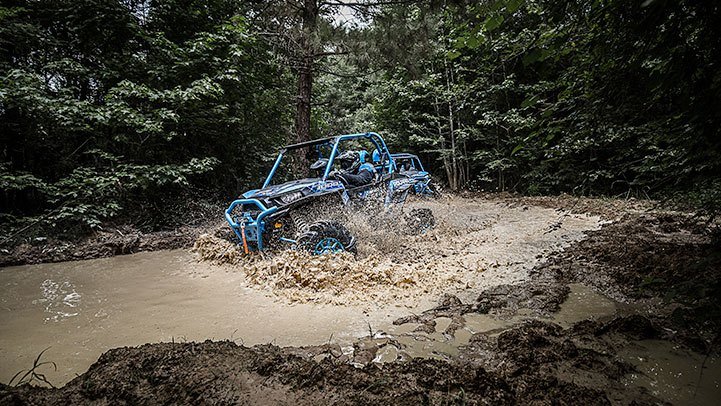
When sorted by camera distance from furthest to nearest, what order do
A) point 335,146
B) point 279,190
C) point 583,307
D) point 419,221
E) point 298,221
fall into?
1. point 419,221
2. point 335,146
3. point 279,190
4. point 298,221
5. point 583,307

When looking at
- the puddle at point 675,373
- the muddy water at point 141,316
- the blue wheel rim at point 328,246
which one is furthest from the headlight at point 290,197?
the puddle at point 675,373

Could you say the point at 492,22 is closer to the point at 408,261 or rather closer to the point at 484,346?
the point at 484,346

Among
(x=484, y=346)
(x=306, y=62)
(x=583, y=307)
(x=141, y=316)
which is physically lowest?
(x=583, y=307)

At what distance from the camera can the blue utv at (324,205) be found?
14.3 feet

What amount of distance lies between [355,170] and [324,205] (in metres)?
1.45

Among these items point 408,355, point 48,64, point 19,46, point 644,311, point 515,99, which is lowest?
point 644,311

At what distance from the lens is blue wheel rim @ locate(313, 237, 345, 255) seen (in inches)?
167

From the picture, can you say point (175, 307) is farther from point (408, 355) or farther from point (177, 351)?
point (408, 355)

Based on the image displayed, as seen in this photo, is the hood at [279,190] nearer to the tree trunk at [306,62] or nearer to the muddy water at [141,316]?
the muddy water at [141,316]

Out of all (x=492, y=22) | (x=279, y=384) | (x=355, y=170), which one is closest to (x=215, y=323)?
(x=279, y=384)

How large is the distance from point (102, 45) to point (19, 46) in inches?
57.6

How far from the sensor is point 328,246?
4305 mm

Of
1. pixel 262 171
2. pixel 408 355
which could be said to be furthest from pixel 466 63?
pixel 408 355

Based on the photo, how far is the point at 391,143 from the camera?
1535 cm
